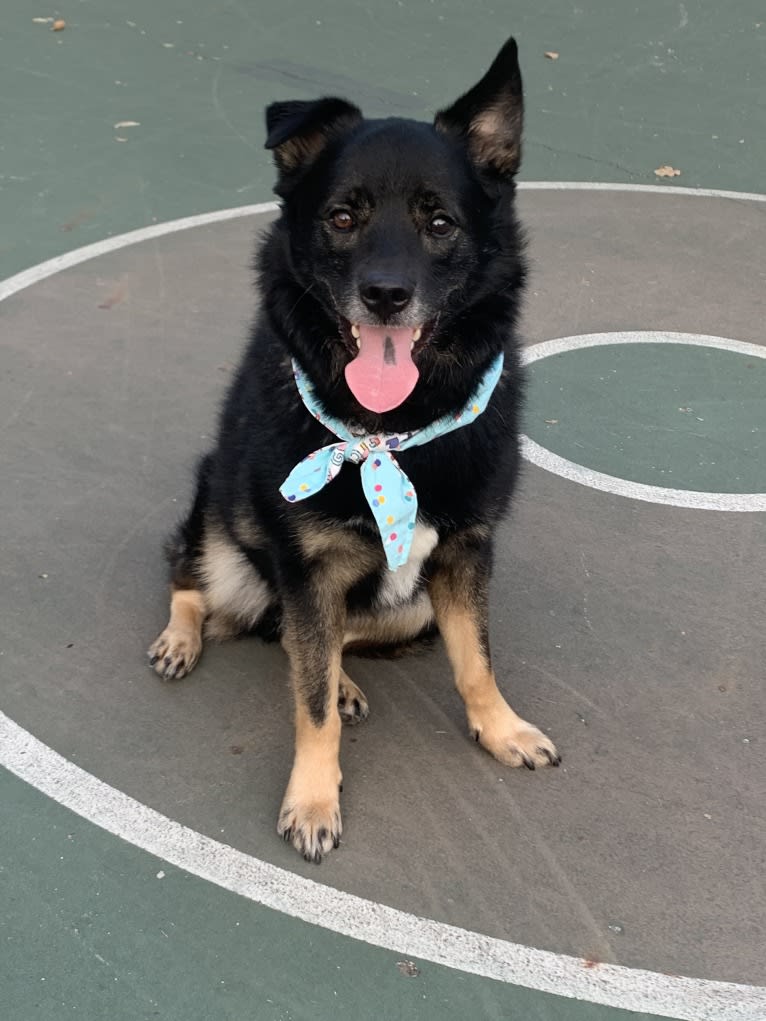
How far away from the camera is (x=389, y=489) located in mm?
3227

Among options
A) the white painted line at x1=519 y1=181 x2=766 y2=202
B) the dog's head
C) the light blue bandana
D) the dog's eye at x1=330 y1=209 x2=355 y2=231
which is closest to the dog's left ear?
the dog's head

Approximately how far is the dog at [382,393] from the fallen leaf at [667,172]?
585cm

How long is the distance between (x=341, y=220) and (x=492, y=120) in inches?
22.4

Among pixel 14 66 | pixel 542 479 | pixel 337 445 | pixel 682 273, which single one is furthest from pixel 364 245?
pixel 14 66

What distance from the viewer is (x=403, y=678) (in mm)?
4109

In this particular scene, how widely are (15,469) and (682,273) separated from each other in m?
4.45

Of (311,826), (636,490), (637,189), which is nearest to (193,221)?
(637,189)

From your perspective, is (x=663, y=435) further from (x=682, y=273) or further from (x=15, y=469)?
(x=15, y=469)

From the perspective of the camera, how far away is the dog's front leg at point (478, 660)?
11.9 feet

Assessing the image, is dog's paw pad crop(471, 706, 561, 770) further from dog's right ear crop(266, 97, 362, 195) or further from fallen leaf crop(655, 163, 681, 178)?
fallen leaf crop(655, 163, 681, 178)

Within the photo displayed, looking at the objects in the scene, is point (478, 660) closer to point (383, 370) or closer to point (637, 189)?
point (383, 370)

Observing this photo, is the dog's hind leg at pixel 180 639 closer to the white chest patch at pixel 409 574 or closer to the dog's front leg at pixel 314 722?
the dog's front leg at pixel 314 722

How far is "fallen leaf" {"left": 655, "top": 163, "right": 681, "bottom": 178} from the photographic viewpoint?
888 centimetres

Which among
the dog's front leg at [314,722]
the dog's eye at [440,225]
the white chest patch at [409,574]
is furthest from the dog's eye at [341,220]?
the dog's front leg at [314,722]
